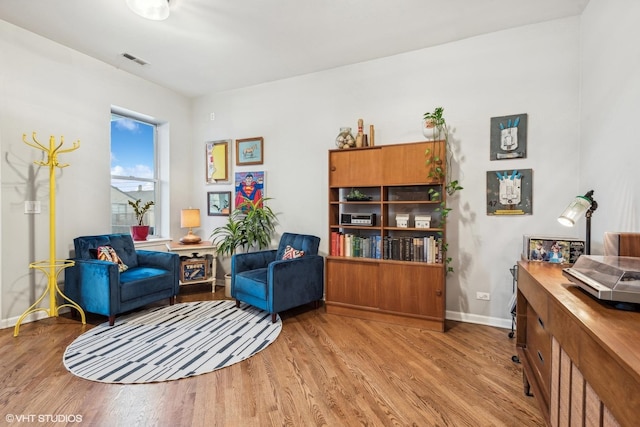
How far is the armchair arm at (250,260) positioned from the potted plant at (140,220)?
4.99ft

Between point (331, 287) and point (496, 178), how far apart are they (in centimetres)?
208

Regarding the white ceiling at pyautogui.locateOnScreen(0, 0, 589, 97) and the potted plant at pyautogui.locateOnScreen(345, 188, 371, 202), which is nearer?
the white ceiling at pyautogui.locateOnScreen(0, 0, 589, 97)

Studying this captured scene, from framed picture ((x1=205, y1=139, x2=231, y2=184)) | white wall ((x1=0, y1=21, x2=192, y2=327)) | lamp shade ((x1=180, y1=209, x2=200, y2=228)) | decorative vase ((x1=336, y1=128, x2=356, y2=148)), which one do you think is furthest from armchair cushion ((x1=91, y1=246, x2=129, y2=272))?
decorative vase ((x1=336, y1=128, x2=356, y2=148))

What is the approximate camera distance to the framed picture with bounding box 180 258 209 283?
164 inches

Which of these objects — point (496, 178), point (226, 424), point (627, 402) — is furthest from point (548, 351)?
point (496, 178)

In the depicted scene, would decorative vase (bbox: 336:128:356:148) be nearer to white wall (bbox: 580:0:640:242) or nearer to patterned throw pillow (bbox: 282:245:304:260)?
patterned throw pillow (bbox: 282:245:304:260)

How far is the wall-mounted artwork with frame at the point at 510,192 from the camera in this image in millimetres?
3002

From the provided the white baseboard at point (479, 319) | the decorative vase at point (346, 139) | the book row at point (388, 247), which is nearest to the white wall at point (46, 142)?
the decorative vase at point (346, 139)

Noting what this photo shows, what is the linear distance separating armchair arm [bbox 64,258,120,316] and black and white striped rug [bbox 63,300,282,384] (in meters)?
0.24

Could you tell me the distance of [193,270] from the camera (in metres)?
4.25

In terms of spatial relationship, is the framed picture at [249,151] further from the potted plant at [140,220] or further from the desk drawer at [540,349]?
the desk drawer at [540,349]

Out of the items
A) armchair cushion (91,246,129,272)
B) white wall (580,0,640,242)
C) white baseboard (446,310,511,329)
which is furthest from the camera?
armchair cushion (91,246,129,272)

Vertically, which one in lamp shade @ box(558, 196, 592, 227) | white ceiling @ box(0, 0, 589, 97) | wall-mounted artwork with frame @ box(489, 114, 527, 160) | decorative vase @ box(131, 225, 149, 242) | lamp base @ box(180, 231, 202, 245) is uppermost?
white ceiling @ box(0, 0, 589, 97)

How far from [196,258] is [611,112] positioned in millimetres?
4563
